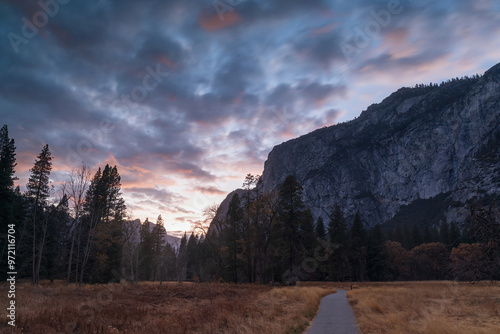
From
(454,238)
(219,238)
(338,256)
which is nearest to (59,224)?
(219,238)

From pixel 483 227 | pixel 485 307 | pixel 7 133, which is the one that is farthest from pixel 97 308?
pixel 7 133

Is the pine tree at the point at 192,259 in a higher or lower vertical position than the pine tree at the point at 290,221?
lower

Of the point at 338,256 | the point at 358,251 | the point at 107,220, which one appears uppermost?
the point at 107,220

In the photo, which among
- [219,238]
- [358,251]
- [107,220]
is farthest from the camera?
[358,251]

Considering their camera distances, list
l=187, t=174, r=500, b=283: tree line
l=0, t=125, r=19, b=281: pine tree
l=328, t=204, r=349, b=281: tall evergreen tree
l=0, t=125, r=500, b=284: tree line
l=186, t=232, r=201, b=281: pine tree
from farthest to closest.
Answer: l=186, t=232, r=201, b=281: pine tree < l=328, t=204, r=349, b=281: tall evergreen tree < l=0, t=125, r=19, b=281: pine tree < l=0, t=125, r=500, b=284: tree line < l=187, t=174, r=500, b=283: tree line

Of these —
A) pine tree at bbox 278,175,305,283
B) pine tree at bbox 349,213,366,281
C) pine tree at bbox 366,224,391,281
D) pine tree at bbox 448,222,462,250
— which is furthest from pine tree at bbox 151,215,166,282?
pine tree at bbox 448,222,462,250

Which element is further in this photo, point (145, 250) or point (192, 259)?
point (192, 259)

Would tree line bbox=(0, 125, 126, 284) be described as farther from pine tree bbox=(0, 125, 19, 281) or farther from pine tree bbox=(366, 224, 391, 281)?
pine tree bbox=(366, 224, 391, 281)

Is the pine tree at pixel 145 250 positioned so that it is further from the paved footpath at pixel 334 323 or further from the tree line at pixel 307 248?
the paved footpath at pixel 334 323

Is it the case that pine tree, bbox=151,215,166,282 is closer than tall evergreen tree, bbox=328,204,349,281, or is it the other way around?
tall evergreen tree, bbox=328,204,349,281

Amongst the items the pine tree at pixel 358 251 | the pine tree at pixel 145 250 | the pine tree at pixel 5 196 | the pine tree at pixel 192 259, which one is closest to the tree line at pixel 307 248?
the pine tree at pixel 358 251

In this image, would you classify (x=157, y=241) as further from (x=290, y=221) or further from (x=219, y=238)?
(x=290, y=221)

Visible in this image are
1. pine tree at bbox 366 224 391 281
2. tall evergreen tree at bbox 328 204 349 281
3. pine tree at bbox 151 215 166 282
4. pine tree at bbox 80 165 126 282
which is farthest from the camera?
pine tree at bbox 151 215 166 282

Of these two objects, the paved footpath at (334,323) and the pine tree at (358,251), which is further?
the pine tree at (358,251)
